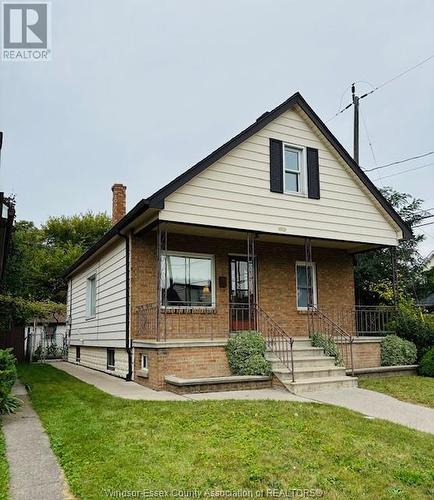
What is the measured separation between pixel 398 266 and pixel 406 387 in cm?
1084

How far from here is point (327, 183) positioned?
43.4 feet

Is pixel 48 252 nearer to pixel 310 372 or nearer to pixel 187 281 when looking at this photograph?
pixel 187 281

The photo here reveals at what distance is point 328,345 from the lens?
38.2ft

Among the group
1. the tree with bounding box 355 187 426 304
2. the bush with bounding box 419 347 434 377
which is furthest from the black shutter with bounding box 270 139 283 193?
the tree with bounding box 355 187 426 304

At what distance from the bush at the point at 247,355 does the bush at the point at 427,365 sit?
4354 millimetres

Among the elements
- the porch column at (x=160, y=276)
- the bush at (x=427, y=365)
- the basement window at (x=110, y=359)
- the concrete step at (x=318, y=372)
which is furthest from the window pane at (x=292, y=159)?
the basement window at (x=110, y=359)

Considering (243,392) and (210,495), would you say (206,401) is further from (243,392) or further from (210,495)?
(210,495)

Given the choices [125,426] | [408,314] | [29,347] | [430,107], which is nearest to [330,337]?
[408,314]

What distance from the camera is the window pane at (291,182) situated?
1281 centimetres

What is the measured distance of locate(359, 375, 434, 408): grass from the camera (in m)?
8.97

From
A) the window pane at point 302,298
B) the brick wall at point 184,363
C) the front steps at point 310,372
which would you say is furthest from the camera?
the window pane at point 302,298

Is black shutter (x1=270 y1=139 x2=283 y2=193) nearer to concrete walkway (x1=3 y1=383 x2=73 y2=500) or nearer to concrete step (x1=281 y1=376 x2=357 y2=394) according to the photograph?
concrete step (x1=281 y1=376 x2=357 y2=394)
